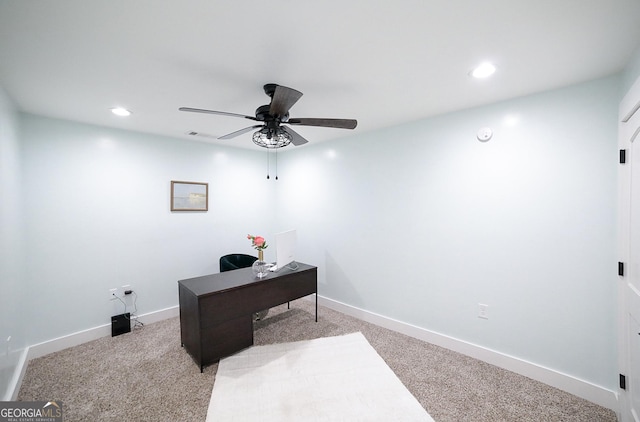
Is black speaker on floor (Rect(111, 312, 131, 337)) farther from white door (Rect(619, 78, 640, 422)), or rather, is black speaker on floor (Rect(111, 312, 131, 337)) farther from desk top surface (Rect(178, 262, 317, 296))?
white door (Rect(619, 78, 640, 422))

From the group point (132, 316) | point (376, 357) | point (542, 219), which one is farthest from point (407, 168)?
point (132, 316)

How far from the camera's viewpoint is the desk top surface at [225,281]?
238cm

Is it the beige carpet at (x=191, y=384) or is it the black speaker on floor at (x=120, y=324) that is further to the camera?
the black speaker on floor at (x=120, y=324)

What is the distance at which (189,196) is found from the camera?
12.2 feet

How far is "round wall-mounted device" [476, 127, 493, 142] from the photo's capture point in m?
2.41

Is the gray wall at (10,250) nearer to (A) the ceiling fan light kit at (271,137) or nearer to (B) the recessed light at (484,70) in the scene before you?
(A) the ceiling fan light kit at (271,137)

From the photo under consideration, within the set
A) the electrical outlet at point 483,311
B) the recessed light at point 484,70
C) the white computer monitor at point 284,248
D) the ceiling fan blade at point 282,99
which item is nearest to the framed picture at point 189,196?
the white computer monitor at point 284,248

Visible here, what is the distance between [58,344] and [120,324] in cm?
52

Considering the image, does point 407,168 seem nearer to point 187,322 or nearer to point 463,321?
point 463,321

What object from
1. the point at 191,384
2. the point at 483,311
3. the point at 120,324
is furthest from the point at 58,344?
the point at 483,311

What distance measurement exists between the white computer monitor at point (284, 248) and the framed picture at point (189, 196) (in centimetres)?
164

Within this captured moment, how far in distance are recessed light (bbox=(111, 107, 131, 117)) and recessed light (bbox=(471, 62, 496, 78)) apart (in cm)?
311

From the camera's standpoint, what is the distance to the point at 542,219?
2.18m

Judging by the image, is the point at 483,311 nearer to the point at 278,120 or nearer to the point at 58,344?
the point at 278,120
